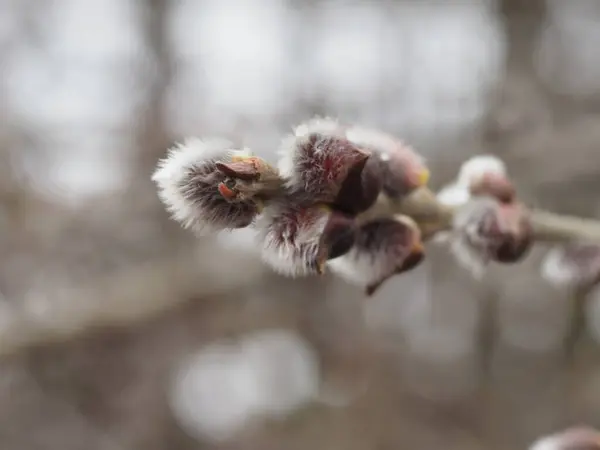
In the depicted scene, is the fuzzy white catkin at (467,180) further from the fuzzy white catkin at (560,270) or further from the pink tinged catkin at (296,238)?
the pink tinged catkin at (296,238)

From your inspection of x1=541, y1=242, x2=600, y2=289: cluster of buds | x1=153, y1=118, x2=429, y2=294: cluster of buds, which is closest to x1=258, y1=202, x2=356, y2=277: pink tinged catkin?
x1=153, y1=118, x2=429, y2=294: cluster of buds

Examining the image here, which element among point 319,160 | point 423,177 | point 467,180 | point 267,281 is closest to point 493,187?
point 467,180

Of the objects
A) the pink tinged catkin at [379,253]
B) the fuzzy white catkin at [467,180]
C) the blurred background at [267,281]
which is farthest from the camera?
the blurred background at [267,281]

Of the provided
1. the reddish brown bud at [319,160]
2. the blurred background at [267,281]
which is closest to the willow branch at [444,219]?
the reddish brown bud at [319,160]

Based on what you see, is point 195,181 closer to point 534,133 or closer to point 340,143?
point 340,143

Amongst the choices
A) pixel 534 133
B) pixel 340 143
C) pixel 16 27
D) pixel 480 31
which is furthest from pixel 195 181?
pixel 16 27
